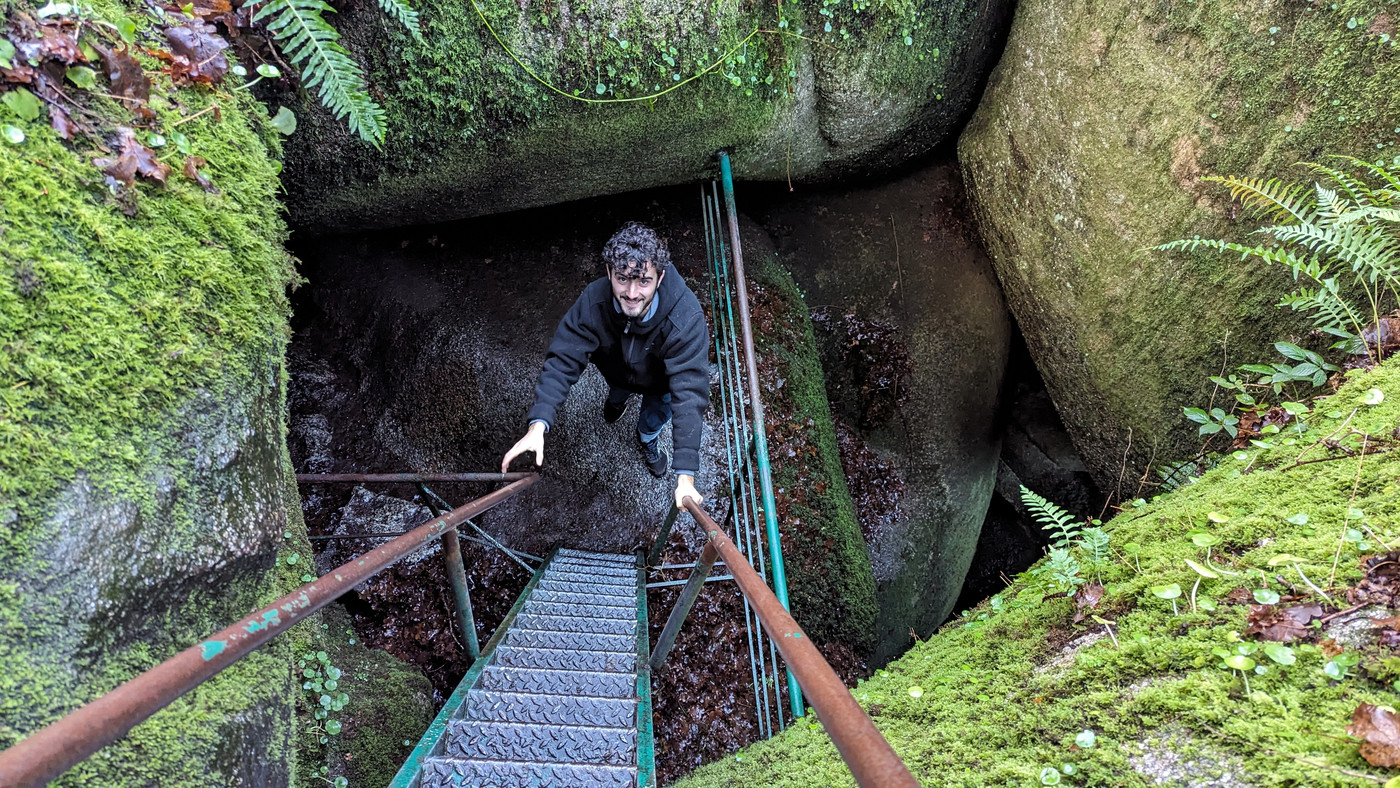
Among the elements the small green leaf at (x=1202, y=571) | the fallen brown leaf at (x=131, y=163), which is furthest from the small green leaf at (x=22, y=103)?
the small green leaf at (x=1202, y=571)

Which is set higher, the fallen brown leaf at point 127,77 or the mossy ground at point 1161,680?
the fallen brown leaf at point 127,77

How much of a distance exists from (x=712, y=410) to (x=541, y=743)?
3767 mm

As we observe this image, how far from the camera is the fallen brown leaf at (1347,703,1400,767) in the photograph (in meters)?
1.21

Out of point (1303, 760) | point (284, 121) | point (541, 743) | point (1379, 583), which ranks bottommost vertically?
point (1303, 760)

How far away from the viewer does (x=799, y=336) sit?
6320mm

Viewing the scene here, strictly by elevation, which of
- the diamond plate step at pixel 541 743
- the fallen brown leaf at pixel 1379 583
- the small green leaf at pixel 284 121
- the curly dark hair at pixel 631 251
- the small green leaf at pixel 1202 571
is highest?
the small green leaf at pixel 284 121

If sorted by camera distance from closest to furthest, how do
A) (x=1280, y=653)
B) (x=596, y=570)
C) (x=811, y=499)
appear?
(x=1280, y=653), (x=596, y=570), (x=811, y=499)

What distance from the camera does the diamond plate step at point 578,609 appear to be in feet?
11.8

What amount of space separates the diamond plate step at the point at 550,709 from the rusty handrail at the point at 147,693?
1.09 m

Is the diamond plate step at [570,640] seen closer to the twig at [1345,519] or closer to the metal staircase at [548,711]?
the metal staircase at [548,711]

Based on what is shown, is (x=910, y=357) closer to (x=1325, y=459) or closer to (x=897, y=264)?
(x=897, y=264)

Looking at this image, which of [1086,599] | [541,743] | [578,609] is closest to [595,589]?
[578,609]

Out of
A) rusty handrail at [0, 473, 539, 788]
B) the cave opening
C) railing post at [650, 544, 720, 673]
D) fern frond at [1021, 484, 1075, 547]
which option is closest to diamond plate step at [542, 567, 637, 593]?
the cave opening

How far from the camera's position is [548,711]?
2.55 metres
